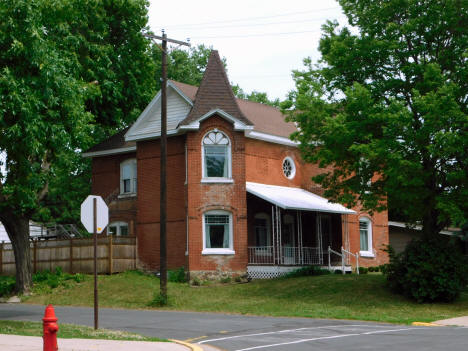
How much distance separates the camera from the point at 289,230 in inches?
1366

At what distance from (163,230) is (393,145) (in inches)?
332

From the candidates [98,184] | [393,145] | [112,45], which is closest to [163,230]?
[393,145]

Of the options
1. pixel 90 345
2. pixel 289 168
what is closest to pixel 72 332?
pixel 90 345

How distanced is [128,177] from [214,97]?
6.79 meters

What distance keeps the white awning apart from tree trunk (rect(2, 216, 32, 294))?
1003 centimetres

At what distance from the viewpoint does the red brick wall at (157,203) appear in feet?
103

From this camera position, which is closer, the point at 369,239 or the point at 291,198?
the point at 291,198

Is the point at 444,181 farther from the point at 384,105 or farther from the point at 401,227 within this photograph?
the point at 401,227

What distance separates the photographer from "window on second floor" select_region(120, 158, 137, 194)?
3457 centimetres

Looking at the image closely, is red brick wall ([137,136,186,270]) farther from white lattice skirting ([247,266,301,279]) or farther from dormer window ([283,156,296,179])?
dormer window ([283,156,296,179])

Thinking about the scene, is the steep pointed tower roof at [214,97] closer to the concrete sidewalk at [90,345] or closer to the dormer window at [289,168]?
the dormer window at [289,168]

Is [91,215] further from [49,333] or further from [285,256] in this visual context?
[285,256]

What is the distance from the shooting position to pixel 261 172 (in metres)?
33.0

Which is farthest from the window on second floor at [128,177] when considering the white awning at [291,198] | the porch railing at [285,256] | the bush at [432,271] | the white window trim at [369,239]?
the bush at [432,271]
